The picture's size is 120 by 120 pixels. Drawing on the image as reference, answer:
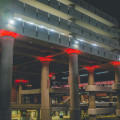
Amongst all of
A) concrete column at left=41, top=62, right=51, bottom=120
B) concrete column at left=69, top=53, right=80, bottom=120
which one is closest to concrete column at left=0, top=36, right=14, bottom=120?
concrete column at left=69, top=53, right=80, bottom=120

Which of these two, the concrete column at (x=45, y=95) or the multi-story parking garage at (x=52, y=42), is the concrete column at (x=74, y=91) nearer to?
the multi-story parking garage at (x=52, y=42)

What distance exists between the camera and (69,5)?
4166 centimetres

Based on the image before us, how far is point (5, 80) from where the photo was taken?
1071 inches

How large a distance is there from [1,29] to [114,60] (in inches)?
1257

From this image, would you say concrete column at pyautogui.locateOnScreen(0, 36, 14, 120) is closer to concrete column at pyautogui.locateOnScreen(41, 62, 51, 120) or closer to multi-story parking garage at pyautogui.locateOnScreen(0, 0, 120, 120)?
multi-story parking garage at pyautogui.locateOnScreen(0, 0, 120, 120)

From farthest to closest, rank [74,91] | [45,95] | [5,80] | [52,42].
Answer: [45,95], [74,91], [52,42], [5,80]

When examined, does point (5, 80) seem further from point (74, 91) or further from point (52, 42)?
point (74, 91)

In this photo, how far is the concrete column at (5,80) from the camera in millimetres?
26267

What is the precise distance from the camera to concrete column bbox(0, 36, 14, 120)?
86.2 ft

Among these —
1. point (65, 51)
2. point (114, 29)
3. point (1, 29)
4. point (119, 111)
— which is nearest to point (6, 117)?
point (1, 29)

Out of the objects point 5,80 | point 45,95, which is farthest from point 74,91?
point 5,80

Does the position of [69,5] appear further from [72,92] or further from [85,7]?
[72,92]

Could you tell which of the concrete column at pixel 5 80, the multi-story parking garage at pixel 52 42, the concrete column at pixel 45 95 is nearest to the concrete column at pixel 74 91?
the multi-story parking garage at pixel 52 42

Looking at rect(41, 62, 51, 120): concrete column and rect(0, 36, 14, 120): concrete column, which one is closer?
rect(0, 36, 14, 120): concrete column
